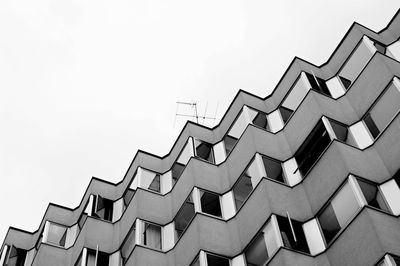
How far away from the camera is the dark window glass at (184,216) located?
1192 inches

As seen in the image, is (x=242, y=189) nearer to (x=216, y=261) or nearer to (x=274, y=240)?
(x=216, y=261)

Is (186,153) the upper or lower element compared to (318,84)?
upper

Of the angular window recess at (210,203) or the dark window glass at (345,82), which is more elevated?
the dark window glass at (345,82)

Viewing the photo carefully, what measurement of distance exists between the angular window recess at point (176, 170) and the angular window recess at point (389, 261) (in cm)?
1724

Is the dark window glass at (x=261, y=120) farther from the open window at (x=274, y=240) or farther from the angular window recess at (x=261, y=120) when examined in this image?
the open window at (x=274, y=240)

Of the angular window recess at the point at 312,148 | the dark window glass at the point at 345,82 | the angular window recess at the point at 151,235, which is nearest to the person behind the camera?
the angular window recess at the point at 312,148

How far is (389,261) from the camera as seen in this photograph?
19.0m

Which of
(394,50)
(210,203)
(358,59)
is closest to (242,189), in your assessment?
(210,203)

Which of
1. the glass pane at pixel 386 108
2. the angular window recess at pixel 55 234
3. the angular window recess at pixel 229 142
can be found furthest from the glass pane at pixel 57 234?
the glass pane at pixel 386 108

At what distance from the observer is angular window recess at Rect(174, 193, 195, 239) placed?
3027cm

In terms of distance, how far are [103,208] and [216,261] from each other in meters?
12.0

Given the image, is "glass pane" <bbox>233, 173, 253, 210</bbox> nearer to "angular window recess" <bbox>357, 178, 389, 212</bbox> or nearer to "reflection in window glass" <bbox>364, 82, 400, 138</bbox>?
"reflection in window glass" <bbox>364, 82, 400, 138</bbox>

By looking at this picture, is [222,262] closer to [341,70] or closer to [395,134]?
[395,134]

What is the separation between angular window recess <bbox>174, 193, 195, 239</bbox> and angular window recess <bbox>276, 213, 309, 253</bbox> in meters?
6.87
